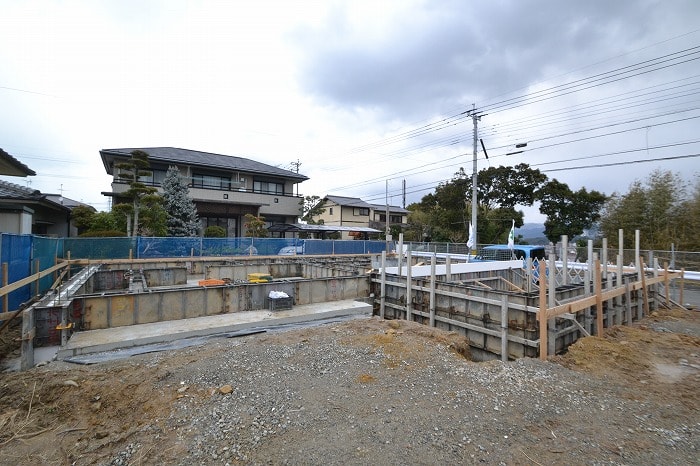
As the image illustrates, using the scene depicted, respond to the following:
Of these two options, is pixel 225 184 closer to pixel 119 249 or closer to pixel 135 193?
pixel 135 193

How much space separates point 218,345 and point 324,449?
3841mm

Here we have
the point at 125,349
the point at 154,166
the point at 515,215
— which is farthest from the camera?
the point at 515,215

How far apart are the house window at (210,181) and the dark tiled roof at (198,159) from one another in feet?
3.76

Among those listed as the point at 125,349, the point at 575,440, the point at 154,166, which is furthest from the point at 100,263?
the point at 575,440

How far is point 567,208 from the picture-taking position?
2962cm

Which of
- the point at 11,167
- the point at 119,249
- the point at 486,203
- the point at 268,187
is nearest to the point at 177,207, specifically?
the point at 119,249

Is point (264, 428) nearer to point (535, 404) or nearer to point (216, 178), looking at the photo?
point (535, 404)

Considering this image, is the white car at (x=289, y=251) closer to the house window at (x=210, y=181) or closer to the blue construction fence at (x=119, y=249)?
the blue construction fence at (x=119, y=249)

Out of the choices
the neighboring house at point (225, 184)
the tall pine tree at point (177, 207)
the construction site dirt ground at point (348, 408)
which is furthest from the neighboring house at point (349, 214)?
the construction site dirt ground at point (348, 408)

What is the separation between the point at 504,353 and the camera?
25.3 feet

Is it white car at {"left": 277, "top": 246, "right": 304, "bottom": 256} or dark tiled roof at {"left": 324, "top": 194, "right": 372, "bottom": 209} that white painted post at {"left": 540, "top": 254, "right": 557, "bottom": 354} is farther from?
dark tiled roof at {"left": 324, "top": 194, "right": 372, "bottom": 209}

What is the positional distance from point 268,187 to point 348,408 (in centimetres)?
2832

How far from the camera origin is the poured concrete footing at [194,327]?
20.5 ft

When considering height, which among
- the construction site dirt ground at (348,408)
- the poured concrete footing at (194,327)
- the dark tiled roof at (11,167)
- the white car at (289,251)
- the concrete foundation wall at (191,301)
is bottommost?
the construction site dirt ground at (348,408)
